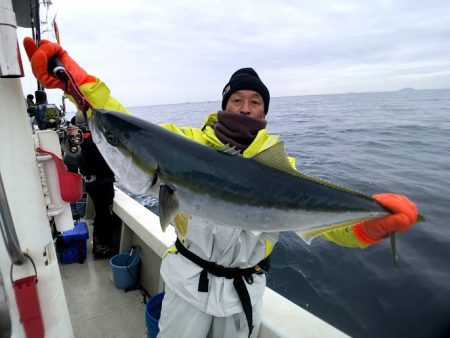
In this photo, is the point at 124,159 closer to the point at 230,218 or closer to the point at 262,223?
the point at 230,218

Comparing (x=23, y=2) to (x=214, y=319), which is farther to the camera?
(x=23, y=2)

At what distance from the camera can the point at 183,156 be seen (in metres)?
1.97

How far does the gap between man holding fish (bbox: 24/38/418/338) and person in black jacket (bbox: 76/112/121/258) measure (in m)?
3.93

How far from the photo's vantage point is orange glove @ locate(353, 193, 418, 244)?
1917 millimetres

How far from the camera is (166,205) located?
1943mm

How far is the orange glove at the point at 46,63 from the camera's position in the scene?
2.32m

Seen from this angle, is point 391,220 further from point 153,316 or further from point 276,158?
point 153,316

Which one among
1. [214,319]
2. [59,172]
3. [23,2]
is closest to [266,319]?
[214,319]

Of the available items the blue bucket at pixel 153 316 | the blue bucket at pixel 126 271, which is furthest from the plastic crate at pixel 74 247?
the blue bucket at pixel 153 316

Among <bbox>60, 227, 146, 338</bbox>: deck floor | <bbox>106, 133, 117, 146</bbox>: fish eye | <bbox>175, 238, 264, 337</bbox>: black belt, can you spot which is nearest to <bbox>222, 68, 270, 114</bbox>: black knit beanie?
<bbox>106, 133, 117, 146</bbox>: fish eye

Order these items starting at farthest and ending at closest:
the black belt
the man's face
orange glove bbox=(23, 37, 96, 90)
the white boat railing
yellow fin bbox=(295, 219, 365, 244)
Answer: the man's face
the white boat railing
the black belt
orange glove bbox=(23, 37, 96, 90)
yellow fin bbox=(295, 219, 365, 244)

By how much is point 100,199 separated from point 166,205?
482 cm

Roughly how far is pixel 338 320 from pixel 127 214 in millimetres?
4269

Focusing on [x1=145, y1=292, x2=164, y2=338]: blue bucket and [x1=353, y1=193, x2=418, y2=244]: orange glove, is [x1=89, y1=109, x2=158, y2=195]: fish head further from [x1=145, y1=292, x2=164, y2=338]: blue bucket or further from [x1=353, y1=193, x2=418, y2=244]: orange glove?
[x1=145, y1=292, x2=164, y2=338]: blue bucket
